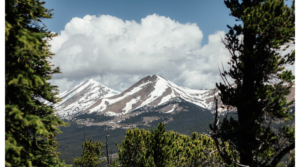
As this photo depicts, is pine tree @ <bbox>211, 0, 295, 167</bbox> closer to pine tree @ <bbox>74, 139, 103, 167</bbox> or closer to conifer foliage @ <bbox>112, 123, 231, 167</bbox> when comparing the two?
conifer foliage @ <bbox>112, 123, 231, 167</bbox>

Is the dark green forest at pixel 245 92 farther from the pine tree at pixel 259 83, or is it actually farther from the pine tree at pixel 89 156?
the pine tree at pixel 89 156

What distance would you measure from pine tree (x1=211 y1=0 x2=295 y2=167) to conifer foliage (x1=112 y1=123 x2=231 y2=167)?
10.0m

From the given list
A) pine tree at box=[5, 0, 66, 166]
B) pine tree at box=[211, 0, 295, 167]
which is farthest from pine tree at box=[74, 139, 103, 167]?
pine tree at box=[211, 0, 295, 167]

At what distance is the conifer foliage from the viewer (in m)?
20.6

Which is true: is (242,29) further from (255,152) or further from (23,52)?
(23,52)

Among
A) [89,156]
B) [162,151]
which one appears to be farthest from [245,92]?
[89,156]

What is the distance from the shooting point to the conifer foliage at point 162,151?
20641mm

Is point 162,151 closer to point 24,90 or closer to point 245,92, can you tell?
point 245,92

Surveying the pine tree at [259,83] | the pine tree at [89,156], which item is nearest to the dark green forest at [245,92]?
the pine tree at [259,83]

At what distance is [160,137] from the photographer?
68.9 feet

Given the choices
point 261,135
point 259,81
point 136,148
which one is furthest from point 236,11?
point 136,148

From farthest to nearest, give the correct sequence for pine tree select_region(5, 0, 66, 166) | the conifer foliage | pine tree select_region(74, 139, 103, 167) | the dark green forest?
pine tree select_region(74, 139, 103, 167) → the conifer foliage → the dark green forest → pine tree select_region(5, 0, 66, 166)

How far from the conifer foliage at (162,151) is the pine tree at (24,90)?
12.1 m

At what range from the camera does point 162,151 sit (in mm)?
20766
